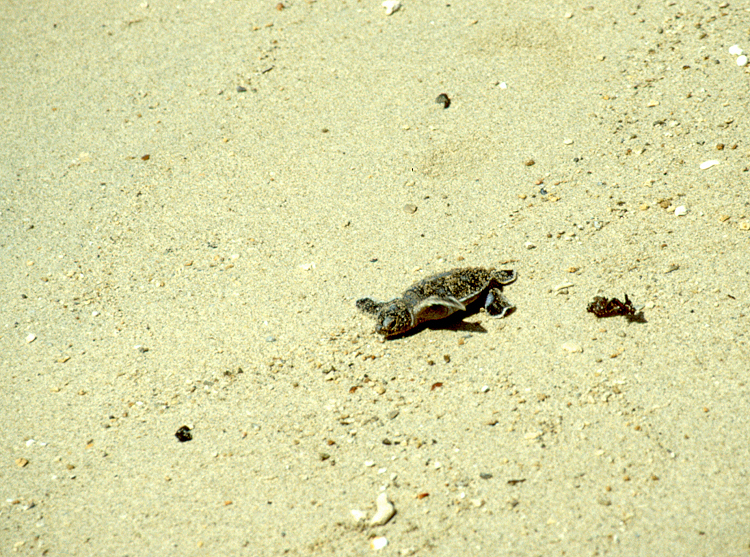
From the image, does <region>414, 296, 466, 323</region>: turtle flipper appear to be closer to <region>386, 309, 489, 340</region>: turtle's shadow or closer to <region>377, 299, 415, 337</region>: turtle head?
<region>377, 299, 415, 337</region>: turtle head

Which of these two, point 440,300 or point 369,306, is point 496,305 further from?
point 369,306

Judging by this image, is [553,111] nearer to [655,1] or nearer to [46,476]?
[655,1]

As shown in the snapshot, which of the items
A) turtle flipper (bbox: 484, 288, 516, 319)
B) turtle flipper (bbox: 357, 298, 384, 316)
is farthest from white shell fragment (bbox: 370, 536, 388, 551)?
turtle flipper (bbox: 484, 288, 516, 319)

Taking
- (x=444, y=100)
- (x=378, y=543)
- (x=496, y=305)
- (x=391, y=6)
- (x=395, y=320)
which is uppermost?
(x=391, y=6)

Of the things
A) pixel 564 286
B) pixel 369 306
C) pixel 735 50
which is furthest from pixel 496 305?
pixel 735 50

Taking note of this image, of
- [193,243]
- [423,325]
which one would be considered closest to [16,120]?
[193,243]
